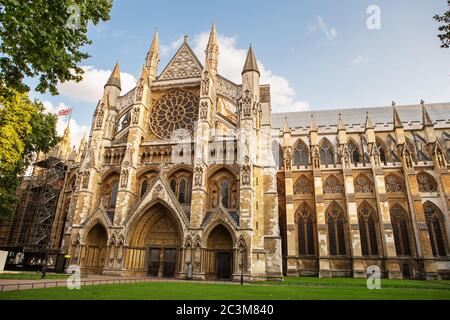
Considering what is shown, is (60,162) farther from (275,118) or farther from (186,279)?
(275,118)

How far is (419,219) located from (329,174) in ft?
30.5

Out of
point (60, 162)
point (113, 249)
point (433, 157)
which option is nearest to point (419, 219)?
point (433, 157)

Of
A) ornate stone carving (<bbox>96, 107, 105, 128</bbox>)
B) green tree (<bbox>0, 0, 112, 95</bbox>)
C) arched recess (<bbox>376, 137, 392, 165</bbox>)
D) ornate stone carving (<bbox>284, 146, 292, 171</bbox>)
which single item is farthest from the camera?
arched recess (<bbox>376, 137, 392, 165</bbox>)

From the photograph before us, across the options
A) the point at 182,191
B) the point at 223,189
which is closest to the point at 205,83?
the point at 223,189

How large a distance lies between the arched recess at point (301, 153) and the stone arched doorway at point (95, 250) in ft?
75.8

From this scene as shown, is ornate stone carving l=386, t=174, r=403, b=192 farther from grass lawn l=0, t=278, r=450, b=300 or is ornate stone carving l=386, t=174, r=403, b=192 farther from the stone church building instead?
grass lawn l=0, t=278, r=450, b=300

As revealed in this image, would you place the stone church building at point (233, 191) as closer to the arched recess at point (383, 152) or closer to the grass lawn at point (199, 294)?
the arched recess at point (383, 152)

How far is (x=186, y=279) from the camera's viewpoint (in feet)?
63.2

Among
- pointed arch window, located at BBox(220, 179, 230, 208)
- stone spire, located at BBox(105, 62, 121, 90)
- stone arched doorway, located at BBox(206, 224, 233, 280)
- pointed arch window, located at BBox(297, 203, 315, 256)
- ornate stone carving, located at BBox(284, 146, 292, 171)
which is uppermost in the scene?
stone spire, located at BBox(105, 62, 121, 90)

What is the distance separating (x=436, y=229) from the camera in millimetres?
27969

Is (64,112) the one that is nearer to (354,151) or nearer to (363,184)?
(354,151)

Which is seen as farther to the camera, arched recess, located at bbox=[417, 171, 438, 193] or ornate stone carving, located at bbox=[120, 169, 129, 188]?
arched recess, located at bbox=[417, 171, 438, 193]

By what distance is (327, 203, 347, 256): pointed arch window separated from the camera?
2891 centimetres

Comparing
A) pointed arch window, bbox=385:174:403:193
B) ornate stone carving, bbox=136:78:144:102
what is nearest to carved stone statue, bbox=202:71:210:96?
ornate stone carving, bbox=136:78:144:102
